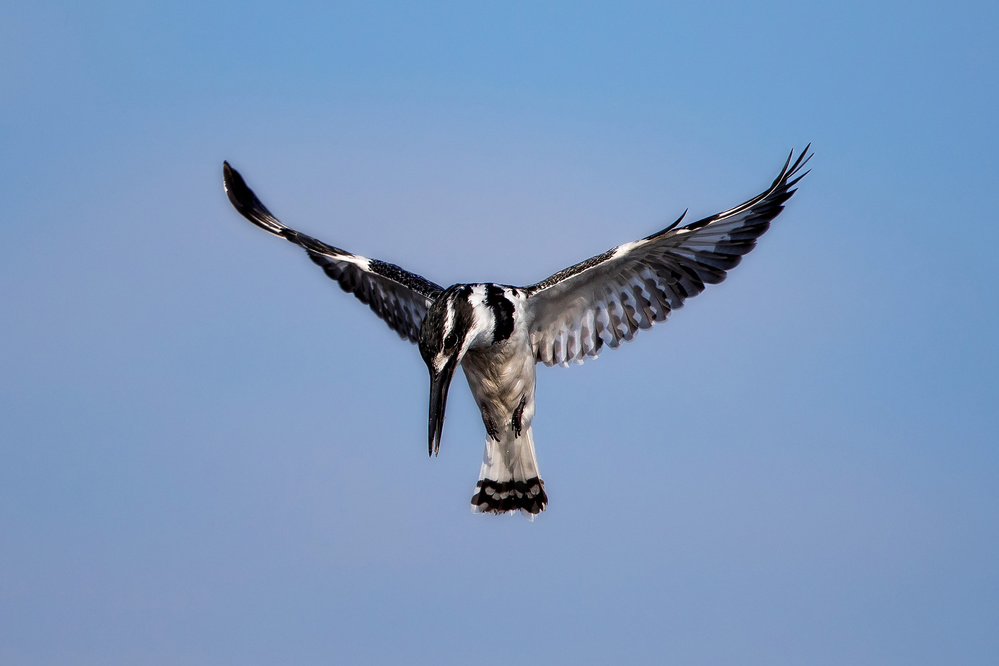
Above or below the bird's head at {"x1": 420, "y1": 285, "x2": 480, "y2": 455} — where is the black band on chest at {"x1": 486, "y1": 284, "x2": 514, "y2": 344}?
above

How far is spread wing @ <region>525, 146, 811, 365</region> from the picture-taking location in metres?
7.99

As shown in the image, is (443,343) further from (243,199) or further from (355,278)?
(243,199)

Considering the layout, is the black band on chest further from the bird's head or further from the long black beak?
the long black beak

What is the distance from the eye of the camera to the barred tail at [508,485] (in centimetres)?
905

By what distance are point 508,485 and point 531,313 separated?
1420mm

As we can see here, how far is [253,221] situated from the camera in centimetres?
966

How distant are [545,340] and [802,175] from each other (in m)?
2.02

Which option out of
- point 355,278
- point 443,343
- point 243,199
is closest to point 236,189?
point 243,199

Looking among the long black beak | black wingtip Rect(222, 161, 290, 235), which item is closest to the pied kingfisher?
the long black beak

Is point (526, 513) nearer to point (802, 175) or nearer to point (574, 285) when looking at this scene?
point (574, 285)

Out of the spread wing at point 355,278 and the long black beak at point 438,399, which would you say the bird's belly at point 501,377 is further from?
the spread wing at point 355,278

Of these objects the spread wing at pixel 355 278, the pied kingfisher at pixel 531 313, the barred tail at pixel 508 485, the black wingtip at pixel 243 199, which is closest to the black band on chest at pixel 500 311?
the pied kingfisher at pixel 531 313

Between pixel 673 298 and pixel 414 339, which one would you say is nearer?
pixel 673 298

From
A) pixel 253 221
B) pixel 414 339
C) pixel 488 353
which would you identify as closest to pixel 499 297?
pixel 488 353
